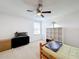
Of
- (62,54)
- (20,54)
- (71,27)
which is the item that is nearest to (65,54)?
Result: (62,54)

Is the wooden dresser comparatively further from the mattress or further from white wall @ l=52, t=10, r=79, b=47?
white wall @ l=52, t=10, r=79, b=47

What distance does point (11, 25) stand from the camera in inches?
199

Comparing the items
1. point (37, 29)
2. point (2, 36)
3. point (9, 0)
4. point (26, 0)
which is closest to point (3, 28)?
point (2, 36)

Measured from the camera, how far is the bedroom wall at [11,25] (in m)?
4.55

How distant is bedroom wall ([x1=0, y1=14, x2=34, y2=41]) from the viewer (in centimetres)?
455

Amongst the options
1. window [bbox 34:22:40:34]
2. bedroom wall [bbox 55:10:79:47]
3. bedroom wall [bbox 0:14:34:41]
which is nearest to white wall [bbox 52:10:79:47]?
bedroom wall [bbox 55:10:79:47]

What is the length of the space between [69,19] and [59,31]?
3.94 ft

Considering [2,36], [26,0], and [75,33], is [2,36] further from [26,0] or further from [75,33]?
[75,33]

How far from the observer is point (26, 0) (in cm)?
259

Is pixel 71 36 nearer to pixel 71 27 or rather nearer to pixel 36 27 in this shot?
pixel 71 27

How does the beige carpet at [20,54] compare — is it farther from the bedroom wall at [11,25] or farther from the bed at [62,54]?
the bedroom wall at [11,25]

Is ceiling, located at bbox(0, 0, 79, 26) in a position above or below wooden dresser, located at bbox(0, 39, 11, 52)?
above

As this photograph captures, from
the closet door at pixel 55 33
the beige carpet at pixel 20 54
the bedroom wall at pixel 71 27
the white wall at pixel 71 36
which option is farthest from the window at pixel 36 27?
the beige carpet at pixel 20 54

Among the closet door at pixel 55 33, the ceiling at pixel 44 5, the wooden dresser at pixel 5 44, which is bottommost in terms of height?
the wooden dresser at pixel 5 44
